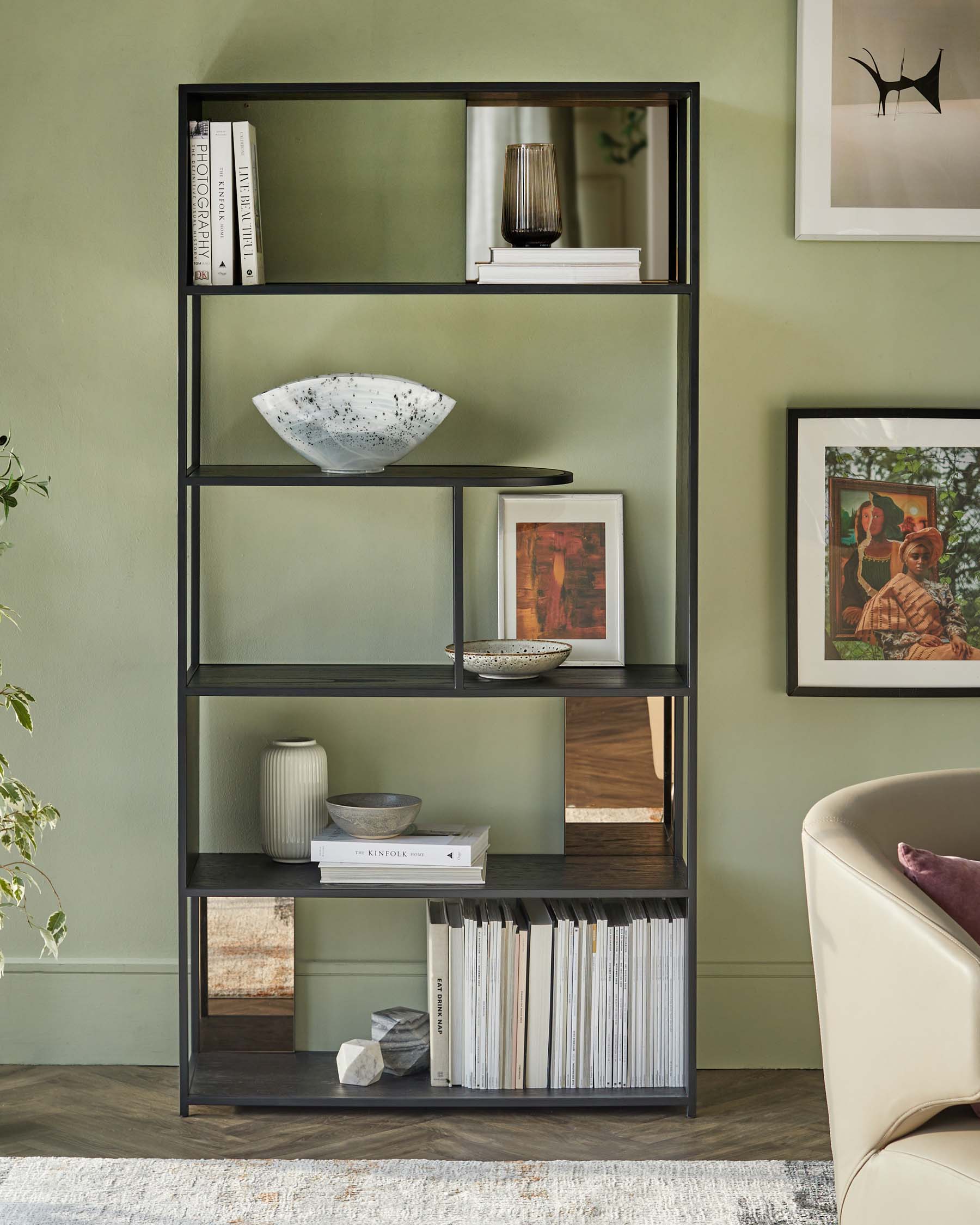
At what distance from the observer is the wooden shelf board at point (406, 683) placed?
7.48ft

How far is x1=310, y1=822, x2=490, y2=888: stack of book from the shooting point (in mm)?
2336

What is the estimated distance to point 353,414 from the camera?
2244mm

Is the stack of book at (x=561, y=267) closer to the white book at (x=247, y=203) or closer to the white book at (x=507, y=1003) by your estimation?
the white book at (x=247, y=203)

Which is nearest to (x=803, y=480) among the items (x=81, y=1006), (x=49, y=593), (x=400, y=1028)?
(x=400, y=1028)

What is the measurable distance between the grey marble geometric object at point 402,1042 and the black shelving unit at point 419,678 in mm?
31

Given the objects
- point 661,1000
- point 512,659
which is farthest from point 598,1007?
point 512,659

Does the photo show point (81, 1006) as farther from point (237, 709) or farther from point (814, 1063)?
point (814, 1063)

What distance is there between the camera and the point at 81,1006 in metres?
2.59

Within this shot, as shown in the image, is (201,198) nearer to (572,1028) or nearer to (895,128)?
(895,128)

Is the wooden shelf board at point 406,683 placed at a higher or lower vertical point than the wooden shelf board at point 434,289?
lower

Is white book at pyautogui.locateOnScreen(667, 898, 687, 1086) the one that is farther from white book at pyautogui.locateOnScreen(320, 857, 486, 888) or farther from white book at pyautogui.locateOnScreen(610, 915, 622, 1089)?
white book at pyautogui.locateOnScreen(320, 857, 486, 888)

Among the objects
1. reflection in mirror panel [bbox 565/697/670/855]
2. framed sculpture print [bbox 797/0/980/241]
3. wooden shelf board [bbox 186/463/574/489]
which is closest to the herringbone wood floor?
reflection in mirror panel [bbox 565/697/670/855]

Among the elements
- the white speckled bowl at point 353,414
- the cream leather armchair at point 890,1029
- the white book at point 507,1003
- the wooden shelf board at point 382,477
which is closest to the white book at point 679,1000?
the white book at point 507,1003

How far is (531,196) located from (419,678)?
0.99 meters
